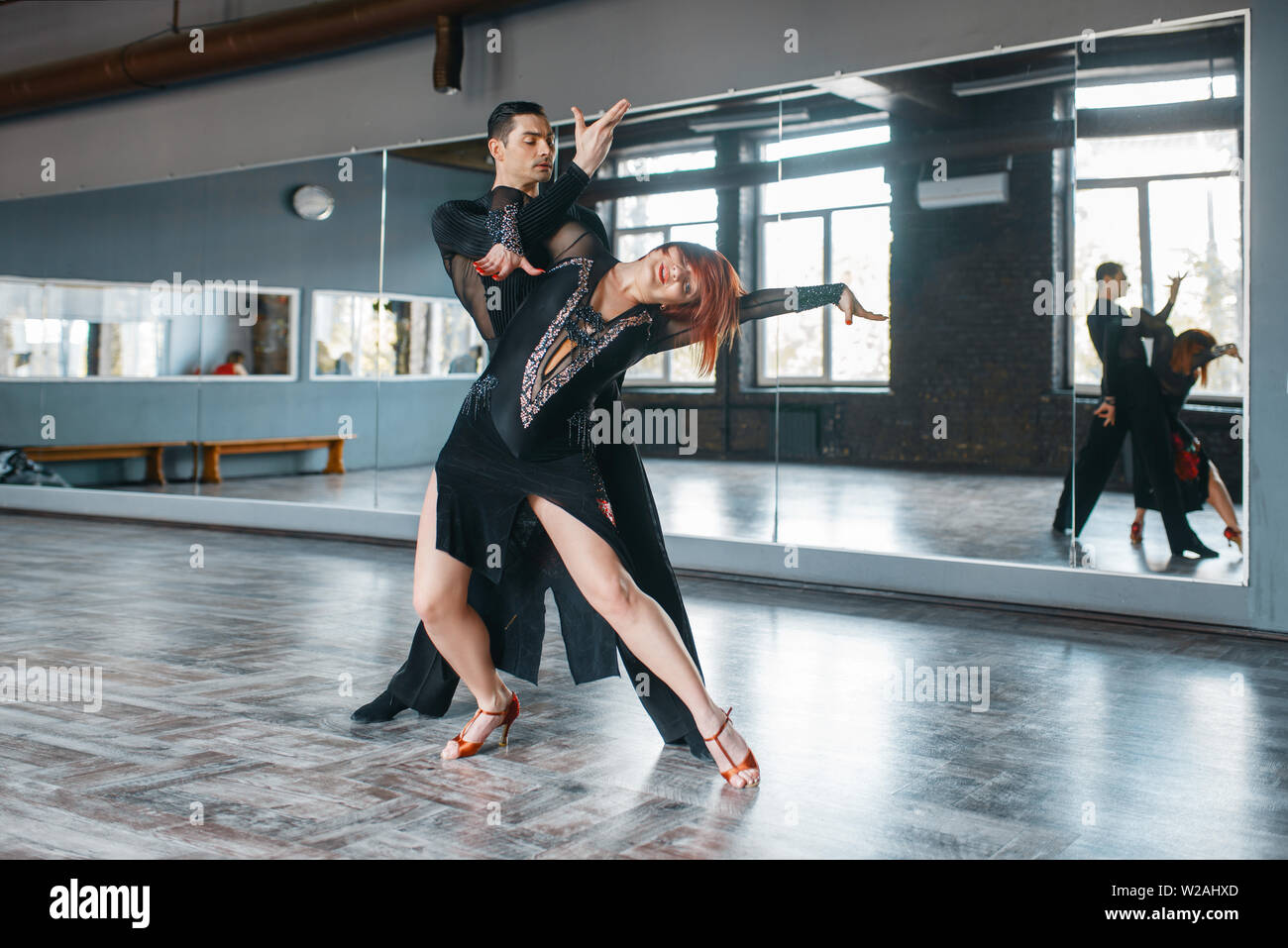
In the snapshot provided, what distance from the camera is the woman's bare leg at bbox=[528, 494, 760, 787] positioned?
2.92 meters

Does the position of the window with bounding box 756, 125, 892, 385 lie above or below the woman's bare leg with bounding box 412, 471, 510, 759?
above

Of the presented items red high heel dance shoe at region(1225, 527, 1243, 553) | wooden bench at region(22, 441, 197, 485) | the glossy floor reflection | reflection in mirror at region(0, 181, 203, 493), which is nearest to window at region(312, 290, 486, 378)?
reflection in mirror at region(0, 181, 203, 493)

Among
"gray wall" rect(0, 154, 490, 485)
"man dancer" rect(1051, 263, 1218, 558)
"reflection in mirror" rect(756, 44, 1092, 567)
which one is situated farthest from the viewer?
"gray wall" rect(0, 154, 490, 485)

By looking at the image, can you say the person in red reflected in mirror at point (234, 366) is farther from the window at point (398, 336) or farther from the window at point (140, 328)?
the window at point (398, 336)

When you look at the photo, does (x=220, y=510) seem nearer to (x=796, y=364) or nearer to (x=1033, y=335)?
(x=796, y=364)

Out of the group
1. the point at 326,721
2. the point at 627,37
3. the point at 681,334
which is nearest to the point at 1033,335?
the point at 627,37

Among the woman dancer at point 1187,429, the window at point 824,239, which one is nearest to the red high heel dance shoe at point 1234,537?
the woman dancer at point 1187,429

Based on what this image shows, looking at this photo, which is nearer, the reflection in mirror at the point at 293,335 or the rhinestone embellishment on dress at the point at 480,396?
the rhinestone embellishment on dress at the point at 480,396

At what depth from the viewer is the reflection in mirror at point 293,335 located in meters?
8.29

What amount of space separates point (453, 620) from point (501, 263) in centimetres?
95

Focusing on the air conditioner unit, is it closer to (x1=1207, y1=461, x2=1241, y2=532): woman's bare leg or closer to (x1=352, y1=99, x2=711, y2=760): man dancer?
(x1=1207, y1=461, x2=1241, y2=532): woman's bare leg

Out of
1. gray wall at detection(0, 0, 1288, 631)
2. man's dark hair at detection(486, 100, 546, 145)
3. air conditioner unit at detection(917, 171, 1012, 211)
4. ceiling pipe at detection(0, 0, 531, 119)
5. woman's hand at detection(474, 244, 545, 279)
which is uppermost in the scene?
ceiling pipe at detection(0, 0, 531, 119)

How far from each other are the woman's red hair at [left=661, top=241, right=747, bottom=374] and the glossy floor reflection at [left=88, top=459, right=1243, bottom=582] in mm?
2734
